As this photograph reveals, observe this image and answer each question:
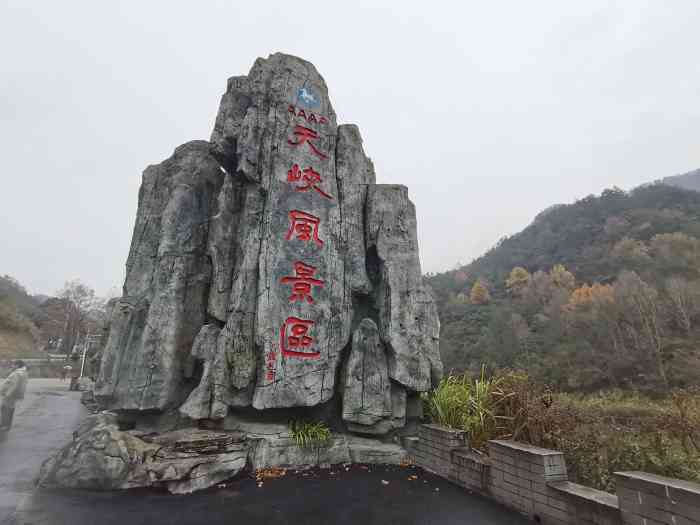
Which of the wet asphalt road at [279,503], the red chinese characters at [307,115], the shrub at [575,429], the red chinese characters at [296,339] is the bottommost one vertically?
the wet asphalt road at [279,503]

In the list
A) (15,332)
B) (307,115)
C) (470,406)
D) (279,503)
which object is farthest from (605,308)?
(15,332)

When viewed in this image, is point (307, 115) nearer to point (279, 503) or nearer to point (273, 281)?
point (273, 281)

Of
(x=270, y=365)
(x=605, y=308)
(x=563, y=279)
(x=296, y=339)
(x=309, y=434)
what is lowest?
(x=309, y=434)

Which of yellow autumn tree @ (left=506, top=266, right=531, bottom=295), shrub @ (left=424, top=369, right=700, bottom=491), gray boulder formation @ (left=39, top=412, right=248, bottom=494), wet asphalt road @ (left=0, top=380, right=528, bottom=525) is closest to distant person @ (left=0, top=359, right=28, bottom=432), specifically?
wet asphalt road @ (left=0, top=380, right=528, bottom=525)

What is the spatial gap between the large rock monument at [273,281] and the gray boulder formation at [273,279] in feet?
0.07

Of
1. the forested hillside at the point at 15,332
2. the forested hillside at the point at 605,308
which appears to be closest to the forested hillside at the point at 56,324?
the forested hillside at the point at 15,332

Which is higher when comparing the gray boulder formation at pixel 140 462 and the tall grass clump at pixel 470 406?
the tall grass clump at pixel 470 406

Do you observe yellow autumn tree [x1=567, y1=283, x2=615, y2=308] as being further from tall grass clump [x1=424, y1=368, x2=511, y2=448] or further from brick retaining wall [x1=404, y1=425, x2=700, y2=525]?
brick retaining wall [x1=404, y1=425, x2=700, y2=525]

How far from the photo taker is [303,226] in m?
6.59

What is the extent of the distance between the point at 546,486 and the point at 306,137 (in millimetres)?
6448

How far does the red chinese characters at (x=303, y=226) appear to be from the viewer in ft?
21.3

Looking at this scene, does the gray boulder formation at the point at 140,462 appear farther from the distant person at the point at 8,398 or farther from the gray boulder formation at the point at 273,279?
the distant person at the point at 8,398

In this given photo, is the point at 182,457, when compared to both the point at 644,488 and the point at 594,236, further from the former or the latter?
the point at 594,236

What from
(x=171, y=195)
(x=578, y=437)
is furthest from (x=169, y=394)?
(x=578, y=437)
